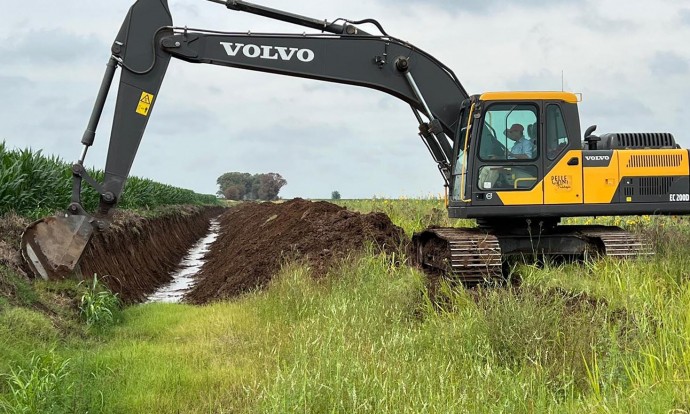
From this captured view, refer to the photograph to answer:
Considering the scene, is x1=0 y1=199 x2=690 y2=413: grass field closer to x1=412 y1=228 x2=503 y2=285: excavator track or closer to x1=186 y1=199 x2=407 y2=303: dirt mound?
x1=412 y1=228 x2=503 y2=285: excavator track

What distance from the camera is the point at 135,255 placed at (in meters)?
15.6

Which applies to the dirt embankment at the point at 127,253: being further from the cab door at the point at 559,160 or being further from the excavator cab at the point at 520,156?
the cab door at the point at 559,160

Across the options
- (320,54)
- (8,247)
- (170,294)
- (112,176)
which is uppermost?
(320,54)

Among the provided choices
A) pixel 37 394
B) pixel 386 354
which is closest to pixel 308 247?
pixel 386 354

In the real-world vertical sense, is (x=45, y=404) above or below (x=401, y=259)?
below

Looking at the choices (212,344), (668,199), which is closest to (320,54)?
(212,344)

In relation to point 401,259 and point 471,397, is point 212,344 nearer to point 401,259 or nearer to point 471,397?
point 471,397

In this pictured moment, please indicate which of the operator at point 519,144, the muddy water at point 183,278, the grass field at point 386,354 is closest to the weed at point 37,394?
the grass field at point 386,354

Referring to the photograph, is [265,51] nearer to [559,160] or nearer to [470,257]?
[470,257]

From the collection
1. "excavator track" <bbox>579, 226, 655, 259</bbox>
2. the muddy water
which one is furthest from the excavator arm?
the muddy water

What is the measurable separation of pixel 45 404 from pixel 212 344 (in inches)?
88.9

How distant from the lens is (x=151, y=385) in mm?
5516

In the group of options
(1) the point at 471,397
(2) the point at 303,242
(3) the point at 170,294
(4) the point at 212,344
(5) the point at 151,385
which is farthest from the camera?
(3) the point at 170,294

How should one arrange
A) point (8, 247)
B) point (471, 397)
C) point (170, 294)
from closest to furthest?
point (471, 397)
point (8, 247)
point (170, 294)
